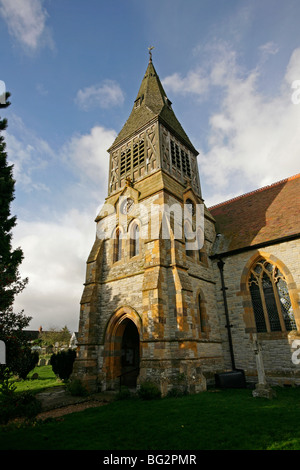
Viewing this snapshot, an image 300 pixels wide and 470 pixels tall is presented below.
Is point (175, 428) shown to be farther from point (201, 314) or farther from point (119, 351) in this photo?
point (201, 314)

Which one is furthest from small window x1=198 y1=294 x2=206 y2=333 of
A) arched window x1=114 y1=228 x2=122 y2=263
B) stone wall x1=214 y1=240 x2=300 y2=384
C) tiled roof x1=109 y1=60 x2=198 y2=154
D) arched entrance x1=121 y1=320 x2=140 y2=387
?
tiled roof x1=109 y1=60 x2=198 y2=154

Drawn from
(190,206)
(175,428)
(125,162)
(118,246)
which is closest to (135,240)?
Result: (118,246)

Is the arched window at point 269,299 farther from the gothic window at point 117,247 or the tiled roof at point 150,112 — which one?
the tiled roof at point 150,112

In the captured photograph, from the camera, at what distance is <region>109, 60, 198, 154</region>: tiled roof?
699 inches

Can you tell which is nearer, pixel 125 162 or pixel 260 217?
pixel 260 217

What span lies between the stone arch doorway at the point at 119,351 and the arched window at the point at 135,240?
302cm

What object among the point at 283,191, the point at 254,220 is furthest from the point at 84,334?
the point at 283,191

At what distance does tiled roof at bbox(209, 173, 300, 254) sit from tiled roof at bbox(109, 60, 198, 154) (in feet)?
18.7

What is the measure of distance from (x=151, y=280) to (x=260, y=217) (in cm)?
855

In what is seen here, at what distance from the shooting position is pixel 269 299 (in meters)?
12.5

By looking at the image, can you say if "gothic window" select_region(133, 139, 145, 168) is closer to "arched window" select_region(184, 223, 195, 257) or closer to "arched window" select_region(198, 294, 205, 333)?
"arched window" select_region(184, 223, 195, 257)

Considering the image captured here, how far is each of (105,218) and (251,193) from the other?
428 inches
